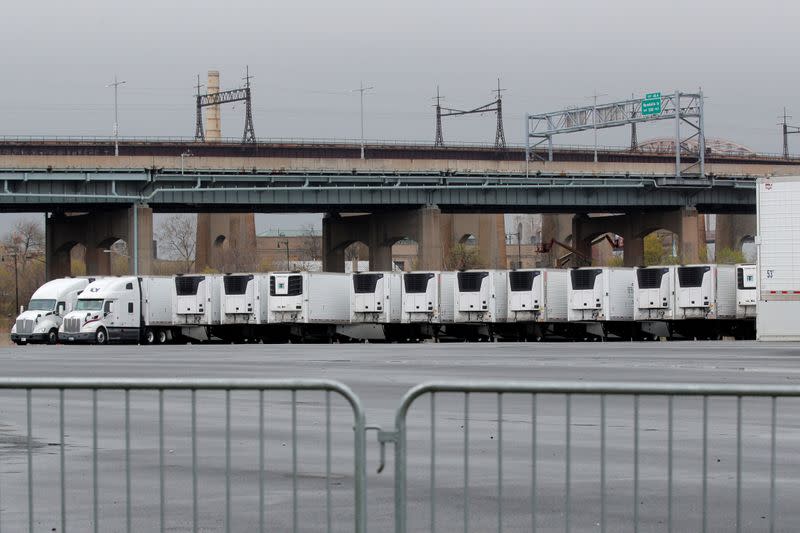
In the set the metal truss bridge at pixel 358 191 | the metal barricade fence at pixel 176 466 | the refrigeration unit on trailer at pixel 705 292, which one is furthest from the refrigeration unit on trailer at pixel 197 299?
the metal barricade fence at pixel 176 466

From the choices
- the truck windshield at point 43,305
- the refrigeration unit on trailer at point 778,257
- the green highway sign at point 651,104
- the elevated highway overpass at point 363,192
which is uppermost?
the green highway sign at point 651,104

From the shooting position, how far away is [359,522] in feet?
24.2

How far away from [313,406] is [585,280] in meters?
41.1

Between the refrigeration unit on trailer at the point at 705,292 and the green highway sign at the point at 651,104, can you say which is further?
the green highway sign at the point at 651,104

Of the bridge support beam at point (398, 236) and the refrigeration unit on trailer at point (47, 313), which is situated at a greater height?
the bridge support beam at point (398, 236)

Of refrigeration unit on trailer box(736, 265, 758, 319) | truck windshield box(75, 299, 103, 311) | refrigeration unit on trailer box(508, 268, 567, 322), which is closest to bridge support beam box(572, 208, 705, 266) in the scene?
refrigeration unit on trailer box(508, 268, 567, 322)

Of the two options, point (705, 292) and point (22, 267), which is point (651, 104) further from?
point (22, 267)

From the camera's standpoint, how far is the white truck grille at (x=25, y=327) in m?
64.9

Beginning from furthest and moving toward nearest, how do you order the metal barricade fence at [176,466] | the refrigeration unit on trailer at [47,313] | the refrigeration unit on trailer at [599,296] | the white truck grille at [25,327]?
the white truck grille at [25,327] → the refrigeration unit on trailer at [47,313] → the refrigeration unit on trailer at [599,296] → the metal barricade fence at [176,466]

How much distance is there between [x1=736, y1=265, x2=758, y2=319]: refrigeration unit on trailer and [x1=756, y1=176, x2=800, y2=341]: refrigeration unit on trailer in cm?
2341

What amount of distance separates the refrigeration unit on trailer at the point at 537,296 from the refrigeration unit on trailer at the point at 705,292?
5281 mm

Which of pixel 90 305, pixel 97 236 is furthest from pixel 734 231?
pixel 90 305

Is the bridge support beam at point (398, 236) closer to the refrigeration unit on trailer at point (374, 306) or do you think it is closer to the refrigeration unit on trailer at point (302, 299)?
the refrigeration unit on trailer at point (374, 306)

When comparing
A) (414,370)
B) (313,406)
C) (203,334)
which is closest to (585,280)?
(203,334)
